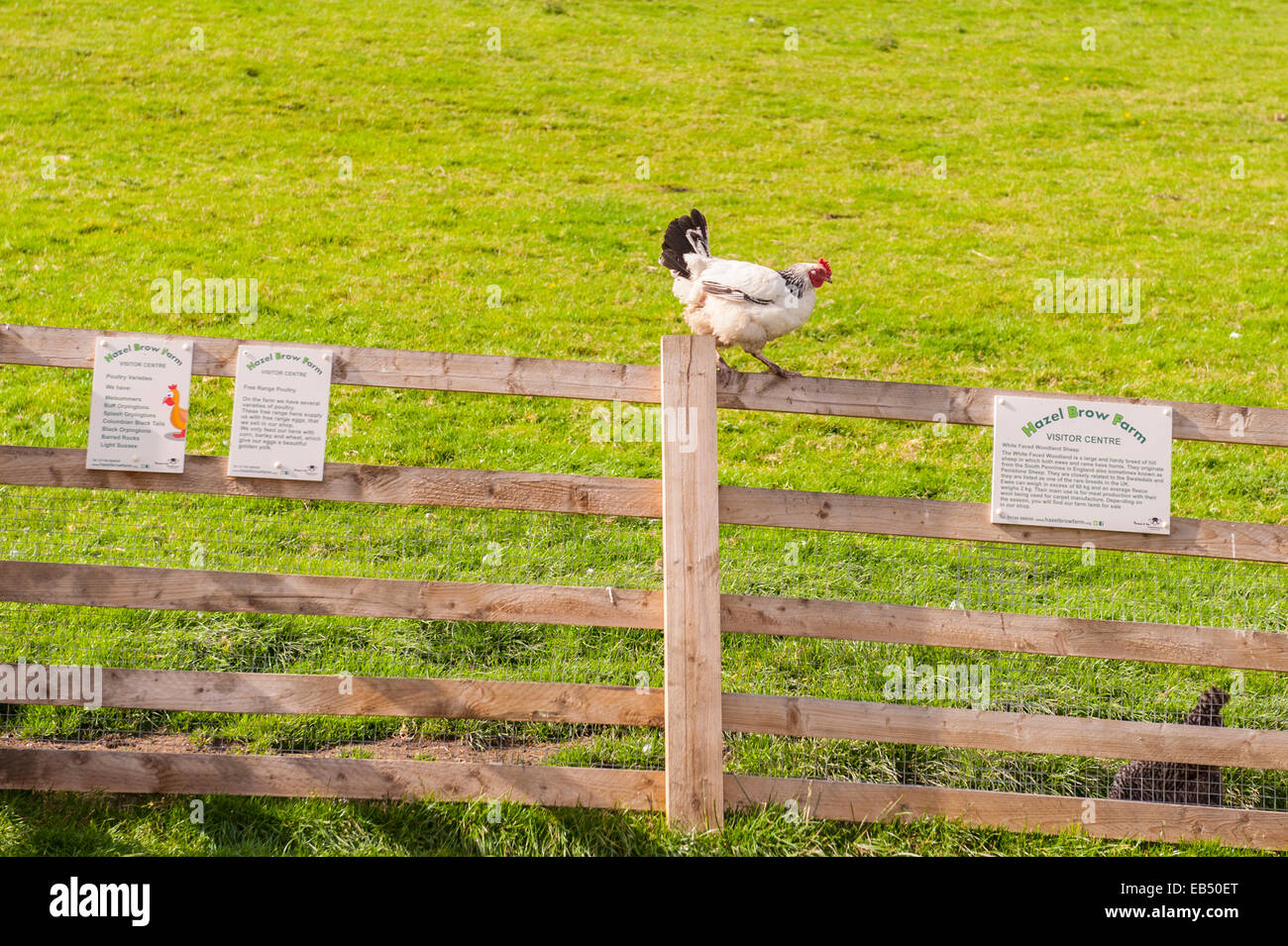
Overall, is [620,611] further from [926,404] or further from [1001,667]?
[1001,667]

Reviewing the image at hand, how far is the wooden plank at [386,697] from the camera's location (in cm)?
478

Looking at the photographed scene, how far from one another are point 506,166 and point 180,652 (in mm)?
12466

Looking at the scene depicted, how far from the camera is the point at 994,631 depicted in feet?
15.7

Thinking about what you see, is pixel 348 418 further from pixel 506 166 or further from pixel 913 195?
pixel 913 195

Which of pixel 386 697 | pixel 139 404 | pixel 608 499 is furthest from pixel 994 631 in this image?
pixel 139 404

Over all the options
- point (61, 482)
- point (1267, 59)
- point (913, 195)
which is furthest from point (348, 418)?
point (1267, 59)

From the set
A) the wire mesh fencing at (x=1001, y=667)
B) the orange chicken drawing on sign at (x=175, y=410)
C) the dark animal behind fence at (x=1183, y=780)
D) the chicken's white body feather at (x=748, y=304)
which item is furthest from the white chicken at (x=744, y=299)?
the dark animal behind fence at (x=1183, y=780)

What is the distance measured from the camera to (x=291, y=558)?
687 centimetres

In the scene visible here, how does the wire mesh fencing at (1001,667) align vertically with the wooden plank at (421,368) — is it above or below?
below

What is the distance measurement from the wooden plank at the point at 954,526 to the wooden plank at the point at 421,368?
28.6 inches

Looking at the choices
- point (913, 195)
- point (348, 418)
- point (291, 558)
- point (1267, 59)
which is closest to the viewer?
point (291, 558)

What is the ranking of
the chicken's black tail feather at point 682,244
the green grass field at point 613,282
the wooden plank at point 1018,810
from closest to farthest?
the wooden plank at point 1018,810, the green grass field at point 613,282, the chicken's black tail feather at point 682,244

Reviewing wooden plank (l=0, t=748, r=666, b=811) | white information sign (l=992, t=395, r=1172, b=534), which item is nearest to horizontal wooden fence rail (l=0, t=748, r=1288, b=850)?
wooden plank (l=0, t=748, r=666, b=811)

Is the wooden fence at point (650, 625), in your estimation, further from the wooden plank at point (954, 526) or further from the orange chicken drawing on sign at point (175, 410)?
the orange chicken drawing on sign at point (175, 410)
